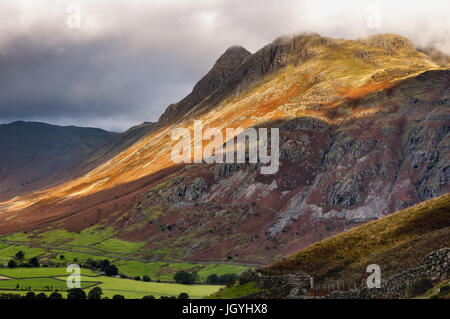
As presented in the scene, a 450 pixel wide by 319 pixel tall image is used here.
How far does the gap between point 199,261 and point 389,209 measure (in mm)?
83036

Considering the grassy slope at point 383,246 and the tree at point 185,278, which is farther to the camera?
the tree at point 185,278

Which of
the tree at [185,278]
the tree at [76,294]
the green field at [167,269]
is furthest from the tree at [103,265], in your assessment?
the tree at [76,294]

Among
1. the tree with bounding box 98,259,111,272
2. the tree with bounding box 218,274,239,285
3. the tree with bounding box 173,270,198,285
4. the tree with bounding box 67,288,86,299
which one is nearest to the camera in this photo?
the tree with bounding box 67,288,86,299

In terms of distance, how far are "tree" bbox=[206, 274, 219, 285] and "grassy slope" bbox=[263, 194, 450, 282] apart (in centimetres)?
9959

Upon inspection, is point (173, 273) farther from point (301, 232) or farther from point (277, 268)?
point (277, 268)

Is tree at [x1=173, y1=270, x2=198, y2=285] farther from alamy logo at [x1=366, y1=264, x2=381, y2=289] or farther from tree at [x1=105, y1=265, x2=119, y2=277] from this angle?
alamy logo at [x1=366, y1=264, x2=381, y2=289]

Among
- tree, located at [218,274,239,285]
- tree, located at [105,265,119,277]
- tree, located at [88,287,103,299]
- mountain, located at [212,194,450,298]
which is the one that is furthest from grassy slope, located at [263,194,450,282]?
tree, located at [105,265,119,277]

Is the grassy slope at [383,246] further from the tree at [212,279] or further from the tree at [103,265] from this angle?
the tree at [103,265]

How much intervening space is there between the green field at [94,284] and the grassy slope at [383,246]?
76628 mm

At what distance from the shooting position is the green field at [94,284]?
13125cm

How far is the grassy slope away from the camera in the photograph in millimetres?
49469

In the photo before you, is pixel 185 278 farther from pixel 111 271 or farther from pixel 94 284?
pixel 94 284

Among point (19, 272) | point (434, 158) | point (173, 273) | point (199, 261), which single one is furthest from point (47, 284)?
point (434, 158)

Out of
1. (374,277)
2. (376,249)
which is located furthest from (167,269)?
(374,277)
